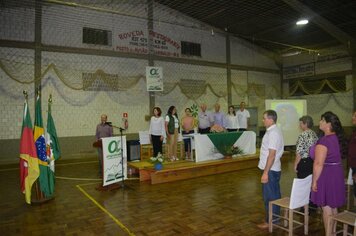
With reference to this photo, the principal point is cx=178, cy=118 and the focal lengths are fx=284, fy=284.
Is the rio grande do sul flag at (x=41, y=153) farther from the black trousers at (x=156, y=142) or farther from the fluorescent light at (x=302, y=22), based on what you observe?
the fluorescent light at (x=302, y=22)

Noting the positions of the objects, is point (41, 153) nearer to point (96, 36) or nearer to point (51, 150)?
point (51, 150)

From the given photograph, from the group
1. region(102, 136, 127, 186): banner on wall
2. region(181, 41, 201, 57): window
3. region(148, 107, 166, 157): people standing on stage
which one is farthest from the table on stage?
region(181, 41, 201, 57): window

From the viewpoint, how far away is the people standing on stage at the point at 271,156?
296cm

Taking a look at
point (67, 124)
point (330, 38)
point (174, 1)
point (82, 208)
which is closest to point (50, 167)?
point (82, 208)

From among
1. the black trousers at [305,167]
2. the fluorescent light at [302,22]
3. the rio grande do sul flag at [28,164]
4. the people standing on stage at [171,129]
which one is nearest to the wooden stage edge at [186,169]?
the people standing on stage at [171,129]

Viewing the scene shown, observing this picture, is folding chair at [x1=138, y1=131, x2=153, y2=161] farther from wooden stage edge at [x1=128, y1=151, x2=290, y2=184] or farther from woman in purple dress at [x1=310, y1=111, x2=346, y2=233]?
woman in purple dress at [x1=310, y1=111, x2=346, y2=233]

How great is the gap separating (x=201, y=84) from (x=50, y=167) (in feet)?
23.5

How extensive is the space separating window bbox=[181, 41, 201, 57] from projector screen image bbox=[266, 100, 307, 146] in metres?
3.58

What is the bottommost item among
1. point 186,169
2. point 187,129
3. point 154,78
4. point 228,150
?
point 186,169

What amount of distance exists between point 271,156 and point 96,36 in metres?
7.32

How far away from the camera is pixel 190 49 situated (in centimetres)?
1061

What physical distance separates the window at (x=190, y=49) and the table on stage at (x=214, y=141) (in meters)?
4.60

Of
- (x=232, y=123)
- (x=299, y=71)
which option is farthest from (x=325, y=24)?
(x=299, y=71)

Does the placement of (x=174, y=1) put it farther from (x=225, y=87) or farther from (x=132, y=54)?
(x=225, y=87)
